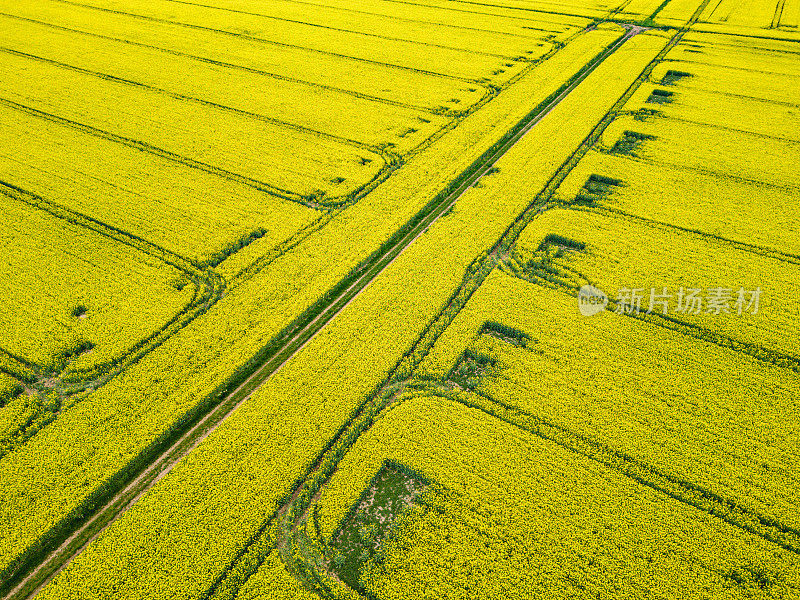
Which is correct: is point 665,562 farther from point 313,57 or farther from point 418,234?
point 313,57

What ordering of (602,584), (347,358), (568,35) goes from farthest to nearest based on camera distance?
(568,35) → (347,358) → (602,584)

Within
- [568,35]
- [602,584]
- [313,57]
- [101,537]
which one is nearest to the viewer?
[602,584]

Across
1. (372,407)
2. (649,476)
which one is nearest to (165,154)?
(372,407)

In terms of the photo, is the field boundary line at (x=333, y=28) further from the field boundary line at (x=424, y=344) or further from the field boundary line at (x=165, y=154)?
the field boundary line at (x=165, y=154)

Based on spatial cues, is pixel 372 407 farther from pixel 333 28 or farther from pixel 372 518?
pixel 333 28

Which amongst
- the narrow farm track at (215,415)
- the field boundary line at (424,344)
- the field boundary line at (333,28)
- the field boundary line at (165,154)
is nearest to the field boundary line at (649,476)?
the field boundary line at (424,344)

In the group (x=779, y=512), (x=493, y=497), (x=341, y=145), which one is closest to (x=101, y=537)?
(x=493, y=497)

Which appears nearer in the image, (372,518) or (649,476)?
(372,518)
